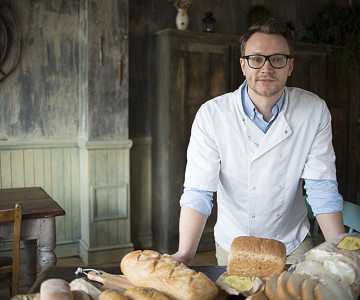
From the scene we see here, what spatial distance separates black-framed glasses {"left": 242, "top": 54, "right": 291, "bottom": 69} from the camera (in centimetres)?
161

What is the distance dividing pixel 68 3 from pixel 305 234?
2.92 metres

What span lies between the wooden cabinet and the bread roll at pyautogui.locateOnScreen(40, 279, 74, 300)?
9.15 ft

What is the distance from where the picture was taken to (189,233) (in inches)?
58.6

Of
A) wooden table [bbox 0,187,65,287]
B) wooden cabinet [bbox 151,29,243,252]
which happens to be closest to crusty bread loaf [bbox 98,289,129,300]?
wooden table [bbox 0,187,65,287]

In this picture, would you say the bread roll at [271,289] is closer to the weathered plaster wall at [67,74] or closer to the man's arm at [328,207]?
the man's arm at [328,207]

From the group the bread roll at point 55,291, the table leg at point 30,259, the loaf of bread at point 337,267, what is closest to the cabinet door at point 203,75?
the table leg at point 30,259

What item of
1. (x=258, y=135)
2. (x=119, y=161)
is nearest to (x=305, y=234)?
(x=258, y=135)

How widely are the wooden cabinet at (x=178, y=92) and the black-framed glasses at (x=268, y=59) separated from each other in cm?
215

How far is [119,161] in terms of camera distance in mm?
3752

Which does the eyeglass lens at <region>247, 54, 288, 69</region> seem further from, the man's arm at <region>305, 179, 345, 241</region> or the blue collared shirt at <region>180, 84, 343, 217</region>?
the man's arm at <region>305, 179, 345, 241</region>

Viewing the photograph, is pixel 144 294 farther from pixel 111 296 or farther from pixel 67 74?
pixel 67 74

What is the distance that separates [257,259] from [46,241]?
1.50m

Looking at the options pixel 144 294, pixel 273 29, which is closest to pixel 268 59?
pixel 273 29

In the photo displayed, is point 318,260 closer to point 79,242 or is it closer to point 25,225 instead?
point 25,225
